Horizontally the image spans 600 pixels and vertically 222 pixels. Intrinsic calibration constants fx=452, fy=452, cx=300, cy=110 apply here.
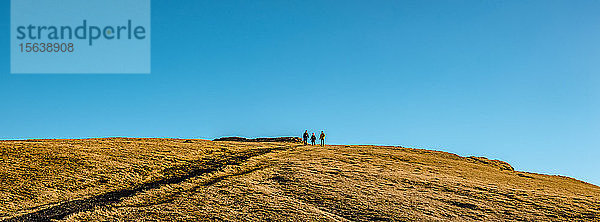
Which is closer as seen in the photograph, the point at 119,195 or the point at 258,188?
the point at 119,195

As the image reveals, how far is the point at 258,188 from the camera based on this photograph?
2158 centimetres

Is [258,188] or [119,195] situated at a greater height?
[258,188]

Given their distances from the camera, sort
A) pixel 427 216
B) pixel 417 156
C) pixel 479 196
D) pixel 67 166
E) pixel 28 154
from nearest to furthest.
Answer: pixel 427 216, pixel 479 196, pixel 67 166, pixel 28 154, pixel 417 156

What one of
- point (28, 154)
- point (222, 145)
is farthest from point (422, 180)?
point (28, 154)

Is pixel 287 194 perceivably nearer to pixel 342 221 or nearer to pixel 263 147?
pixel 342 221

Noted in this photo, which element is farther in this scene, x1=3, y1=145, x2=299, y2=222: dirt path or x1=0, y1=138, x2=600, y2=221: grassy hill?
x1=0, y1=138, x2=600, y2=221: grassy hill

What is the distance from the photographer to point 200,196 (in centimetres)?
2011

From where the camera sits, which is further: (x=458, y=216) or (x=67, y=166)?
(x=67, y=166)

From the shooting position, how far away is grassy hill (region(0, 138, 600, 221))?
18.6 meters

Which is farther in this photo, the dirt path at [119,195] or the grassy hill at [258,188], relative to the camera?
the grassy hill at [258,188]

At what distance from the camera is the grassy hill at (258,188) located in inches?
734

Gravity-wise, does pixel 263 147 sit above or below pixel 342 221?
above

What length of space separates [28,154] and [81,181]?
6.54 m

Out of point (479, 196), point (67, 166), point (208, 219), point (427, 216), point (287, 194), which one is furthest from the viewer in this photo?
point (67, 166)
